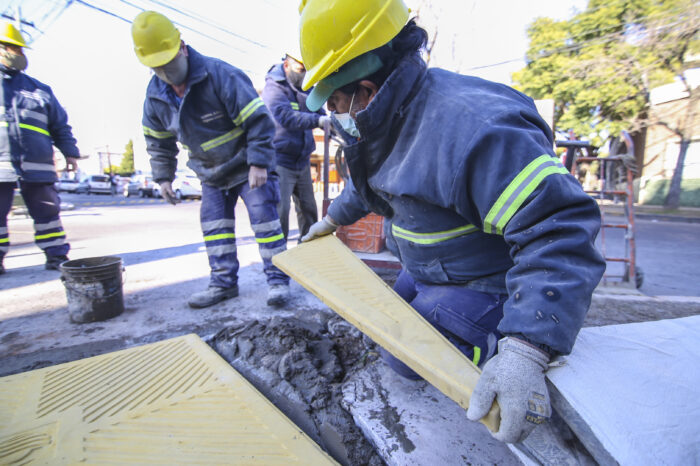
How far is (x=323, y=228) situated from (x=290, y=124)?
1.68 meters

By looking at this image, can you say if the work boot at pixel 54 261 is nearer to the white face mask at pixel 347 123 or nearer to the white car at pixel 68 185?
the white face mask at pixel 347 123

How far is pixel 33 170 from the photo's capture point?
10.8 feet

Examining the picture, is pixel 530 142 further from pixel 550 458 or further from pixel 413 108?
pixel 550 458

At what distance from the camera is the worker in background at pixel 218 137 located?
2.40 m

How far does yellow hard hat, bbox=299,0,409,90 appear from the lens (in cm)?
121

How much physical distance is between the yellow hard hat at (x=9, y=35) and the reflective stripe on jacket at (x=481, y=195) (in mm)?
3734

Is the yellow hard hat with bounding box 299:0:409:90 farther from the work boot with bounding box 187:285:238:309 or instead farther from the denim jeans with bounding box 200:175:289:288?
the work boot with bounding box 187:285:238:309

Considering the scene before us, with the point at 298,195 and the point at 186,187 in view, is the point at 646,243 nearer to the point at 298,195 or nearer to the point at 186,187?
the point at 298,195

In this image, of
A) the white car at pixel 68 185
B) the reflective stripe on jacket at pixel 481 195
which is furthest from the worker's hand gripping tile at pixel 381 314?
the white car at pixel 68 185

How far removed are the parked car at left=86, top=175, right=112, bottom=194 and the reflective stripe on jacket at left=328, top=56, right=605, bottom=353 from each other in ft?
104

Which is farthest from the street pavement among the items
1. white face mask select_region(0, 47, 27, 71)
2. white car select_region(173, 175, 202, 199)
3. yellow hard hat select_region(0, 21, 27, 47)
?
white car select_region(173, 175, 202, 199)

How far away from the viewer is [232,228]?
2.83 m

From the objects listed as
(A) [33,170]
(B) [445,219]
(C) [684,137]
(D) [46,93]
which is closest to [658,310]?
(B) [445,219]

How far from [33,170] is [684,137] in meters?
16.3
